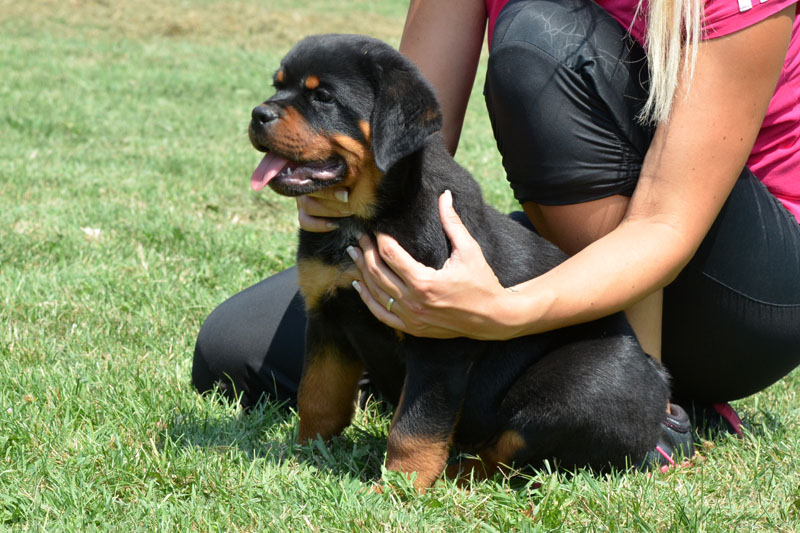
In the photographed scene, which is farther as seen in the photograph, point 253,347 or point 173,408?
point 253,347

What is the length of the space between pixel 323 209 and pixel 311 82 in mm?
336

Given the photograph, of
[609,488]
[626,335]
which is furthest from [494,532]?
[626,335]

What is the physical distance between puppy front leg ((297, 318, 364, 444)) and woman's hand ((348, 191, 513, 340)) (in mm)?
326

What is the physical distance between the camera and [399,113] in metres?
2.26

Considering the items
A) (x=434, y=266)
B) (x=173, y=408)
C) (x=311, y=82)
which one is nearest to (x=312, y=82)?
(x=311, y=82)

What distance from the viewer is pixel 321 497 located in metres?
2.19

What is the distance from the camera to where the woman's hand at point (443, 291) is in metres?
2.17

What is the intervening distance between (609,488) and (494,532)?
1.20 feet

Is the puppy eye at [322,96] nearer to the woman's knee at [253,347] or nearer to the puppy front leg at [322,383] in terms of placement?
the puppy front leg at [322,383]

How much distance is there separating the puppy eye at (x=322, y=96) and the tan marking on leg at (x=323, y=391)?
0.70m

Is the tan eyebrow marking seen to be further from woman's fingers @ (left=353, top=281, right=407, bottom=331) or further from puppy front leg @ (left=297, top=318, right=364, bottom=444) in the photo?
puppy front leg @ (left=297, top=318, right=364, bottom=444)

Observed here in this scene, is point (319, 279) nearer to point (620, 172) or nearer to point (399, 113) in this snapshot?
point (399, 113)

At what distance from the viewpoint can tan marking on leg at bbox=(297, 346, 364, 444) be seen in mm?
2576

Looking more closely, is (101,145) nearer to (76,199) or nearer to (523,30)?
(76,199)
